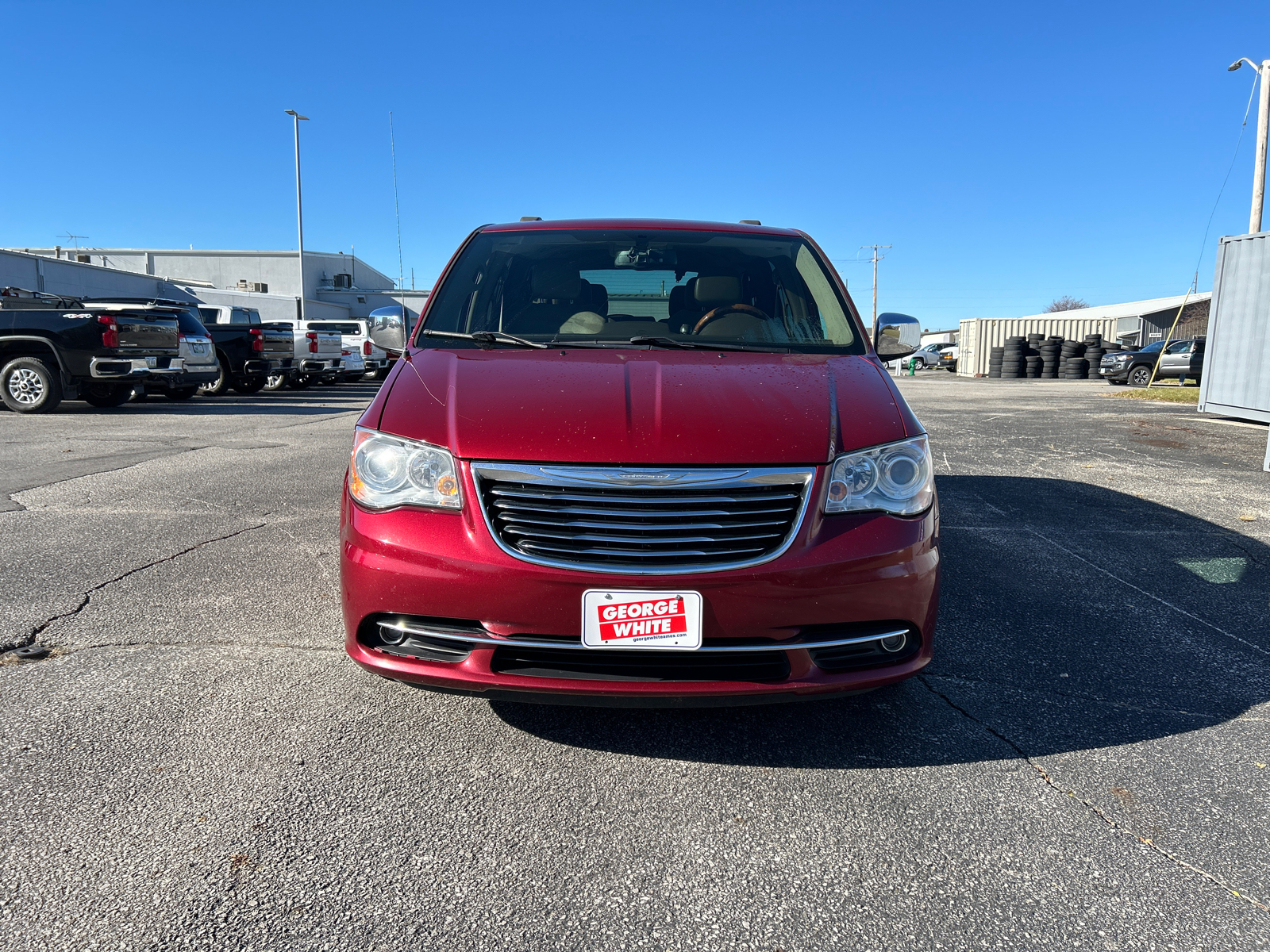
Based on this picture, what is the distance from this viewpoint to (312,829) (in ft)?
7.30

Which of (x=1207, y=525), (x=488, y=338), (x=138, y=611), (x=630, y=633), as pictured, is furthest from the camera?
(x=1207, y=525)

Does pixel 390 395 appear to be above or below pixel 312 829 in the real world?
above

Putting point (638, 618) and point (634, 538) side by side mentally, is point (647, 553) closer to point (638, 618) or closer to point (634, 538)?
point (634, 538)

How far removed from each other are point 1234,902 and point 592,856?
1.48m

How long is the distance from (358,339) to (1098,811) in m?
24.9

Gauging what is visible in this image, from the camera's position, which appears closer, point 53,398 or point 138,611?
point 138,611

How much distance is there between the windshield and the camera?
142 inches

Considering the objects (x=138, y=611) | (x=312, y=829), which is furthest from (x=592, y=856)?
(x=138, y=611)

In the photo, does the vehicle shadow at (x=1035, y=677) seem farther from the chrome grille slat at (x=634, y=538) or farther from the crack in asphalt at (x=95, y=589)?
the crack in asphalt at (x=95, y=589)

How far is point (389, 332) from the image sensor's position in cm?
389

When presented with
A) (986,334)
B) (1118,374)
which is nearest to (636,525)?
(1118,374)

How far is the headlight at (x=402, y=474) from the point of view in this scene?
249cm

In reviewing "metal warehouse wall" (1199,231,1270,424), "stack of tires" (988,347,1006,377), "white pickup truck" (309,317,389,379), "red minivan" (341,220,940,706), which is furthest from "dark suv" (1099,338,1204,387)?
"red minivan" (341,220,940,706)

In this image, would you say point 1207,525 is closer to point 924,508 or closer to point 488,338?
point 924,508
